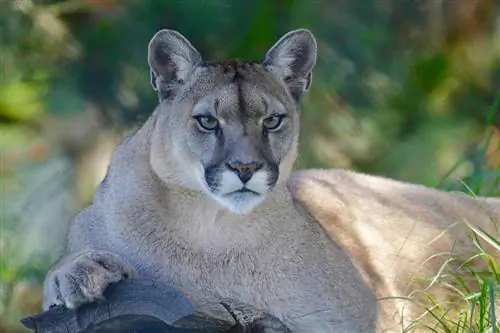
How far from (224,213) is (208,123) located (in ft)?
1.24

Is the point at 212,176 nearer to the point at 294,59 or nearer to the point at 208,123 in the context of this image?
the point at 208,123

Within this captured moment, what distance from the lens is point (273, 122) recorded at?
18.8ft

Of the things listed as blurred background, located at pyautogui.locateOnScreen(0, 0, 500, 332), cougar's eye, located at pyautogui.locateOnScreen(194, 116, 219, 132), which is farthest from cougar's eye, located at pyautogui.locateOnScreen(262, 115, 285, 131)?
blurred background, located at pyautogui.locateOnScreen(0, 0, 500, 332)

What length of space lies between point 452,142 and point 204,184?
5773 millimetres

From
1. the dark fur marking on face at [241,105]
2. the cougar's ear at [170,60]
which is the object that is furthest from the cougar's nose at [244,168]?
the cougar's ear at [170,60]

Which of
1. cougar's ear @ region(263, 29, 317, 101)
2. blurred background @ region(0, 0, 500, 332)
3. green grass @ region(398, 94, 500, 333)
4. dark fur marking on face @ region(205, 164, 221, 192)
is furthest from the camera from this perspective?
blurred background @ region(0, 0, 500, 332)

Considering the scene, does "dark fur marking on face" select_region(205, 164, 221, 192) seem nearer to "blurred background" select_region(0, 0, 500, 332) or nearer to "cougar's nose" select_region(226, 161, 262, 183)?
"cougar's nose" select_region(226, 161, 262, 183)

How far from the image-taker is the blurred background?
9.82 m

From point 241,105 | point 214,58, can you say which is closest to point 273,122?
point 241,105

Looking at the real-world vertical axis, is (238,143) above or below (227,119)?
below

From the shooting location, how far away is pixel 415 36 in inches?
451

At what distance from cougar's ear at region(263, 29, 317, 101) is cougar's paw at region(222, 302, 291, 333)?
104 cm

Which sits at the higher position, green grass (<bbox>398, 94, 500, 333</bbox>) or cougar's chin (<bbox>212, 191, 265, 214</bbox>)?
cougar's chin (<bbox>212, 191, 265, 214</bbox>)

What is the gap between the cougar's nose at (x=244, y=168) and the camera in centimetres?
545
